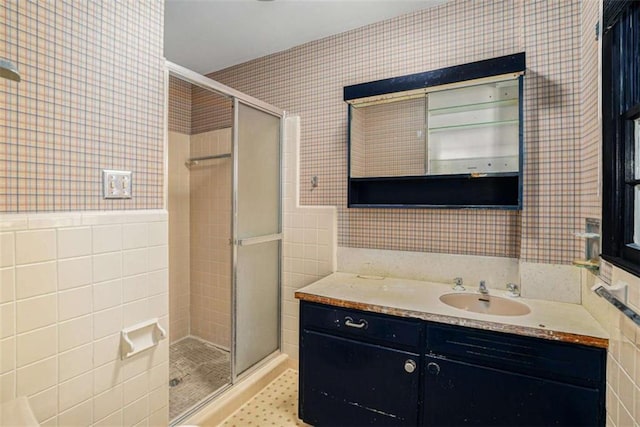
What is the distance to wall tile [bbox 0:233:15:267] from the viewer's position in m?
0.97

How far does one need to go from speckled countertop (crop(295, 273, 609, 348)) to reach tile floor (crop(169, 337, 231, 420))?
103 cm

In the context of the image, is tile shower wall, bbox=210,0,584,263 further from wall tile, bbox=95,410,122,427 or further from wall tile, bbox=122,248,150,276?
wall tile, bbox=95,410,122,427

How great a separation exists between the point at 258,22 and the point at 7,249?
1910 millimetres

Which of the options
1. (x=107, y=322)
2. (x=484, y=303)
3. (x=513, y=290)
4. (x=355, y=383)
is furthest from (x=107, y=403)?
(x=513, y=290)

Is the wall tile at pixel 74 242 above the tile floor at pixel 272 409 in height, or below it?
above

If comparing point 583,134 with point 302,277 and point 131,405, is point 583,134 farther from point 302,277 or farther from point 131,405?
point 131,405

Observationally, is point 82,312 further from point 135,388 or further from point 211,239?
point 211,239

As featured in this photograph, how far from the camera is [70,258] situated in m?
1.13

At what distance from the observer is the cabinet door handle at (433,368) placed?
1402 millimetres

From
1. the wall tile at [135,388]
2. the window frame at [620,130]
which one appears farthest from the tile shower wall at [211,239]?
the window frame at [620,130]

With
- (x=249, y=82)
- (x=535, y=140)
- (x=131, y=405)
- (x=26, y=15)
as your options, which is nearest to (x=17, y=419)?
(x=131, y=405)

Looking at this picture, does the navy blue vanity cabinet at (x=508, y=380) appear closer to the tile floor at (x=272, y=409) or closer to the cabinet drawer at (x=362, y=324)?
the cabinet drawer at (x=362, y=324)

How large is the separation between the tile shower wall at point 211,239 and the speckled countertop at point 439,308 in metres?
1.20

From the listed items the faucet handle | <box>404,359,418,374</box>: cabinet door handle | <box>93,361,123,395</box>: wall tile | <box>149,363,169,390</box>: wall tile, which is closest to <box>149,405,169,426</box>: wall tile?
<box>149,363,169,390</box>: wall tile
